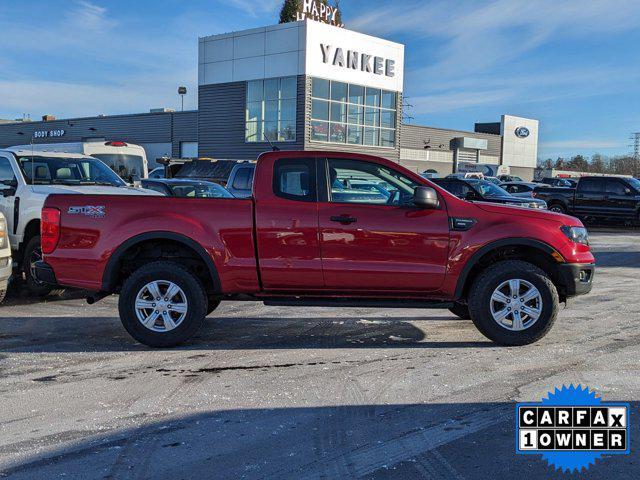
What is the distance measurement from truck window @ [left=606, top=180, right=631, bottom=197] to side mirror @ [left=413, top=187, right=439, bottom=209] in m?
19.7

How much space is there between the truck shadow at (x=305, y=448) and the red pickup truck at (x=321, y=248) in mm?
1804

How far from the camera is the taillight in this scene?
638 centimetres

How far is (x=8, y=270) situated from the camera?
25.5 ft

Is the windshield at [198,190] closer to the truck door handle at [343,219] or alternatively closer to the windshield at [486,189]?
the truck door handle at [343,219]

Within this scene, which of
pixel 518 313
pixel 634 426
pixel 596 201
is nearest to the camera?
pixel 634 426

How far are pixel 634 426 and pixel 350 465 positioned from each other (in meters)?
1.99

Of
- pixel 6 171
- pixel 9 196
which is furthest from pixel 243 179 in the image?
pixel 9 196

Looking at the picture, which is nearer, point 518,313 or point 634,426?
point 634,426

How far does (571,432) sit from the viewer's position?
3934 millimetres

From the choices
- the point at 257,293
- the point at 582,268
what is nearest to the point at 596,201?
the point at 582,268

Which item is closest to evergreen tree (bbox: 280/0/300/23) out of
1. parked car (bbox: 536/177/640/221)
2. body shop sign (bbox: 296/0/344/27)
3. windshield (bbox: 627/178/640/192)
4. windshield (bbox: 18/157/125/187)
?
body shop sign (bbox: 296/0/344/27)

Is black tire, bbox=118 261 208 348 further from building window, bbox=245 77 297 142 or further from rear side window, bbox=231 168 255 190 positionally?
building window, bbox=245 77 297 142

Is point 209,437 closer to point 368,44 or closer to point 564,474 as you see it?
point 564,474

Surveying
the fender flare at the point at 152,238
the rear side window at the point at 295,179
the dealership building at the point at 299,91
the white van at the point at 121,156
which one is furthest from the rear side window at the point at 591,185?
the fender flare at the point at 152,238
